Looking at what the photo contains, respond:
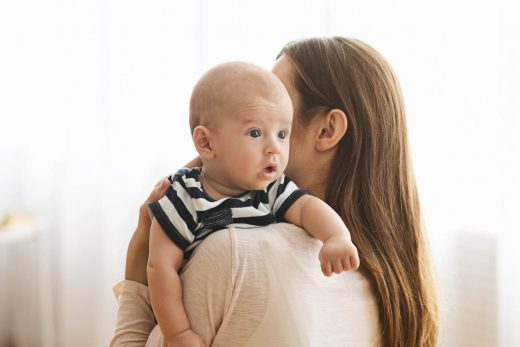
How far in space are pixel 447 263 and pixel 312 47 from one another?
119 centimetres

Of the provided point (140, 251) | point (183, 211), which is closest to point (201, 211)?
point (183, 211)

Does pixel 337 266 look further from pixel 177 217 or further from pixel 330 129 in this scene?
pixel 330 129

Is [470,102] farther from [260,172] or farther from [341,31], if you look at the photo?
[260,172]

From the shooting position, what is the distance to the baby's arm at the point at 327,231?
951mm

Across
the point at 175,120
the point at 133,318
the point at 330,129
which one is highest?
the point at 330,129

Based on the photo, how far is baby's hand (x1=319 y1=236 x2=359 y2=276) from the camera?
0.95m

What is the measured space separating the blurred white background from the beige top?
117 centimetres

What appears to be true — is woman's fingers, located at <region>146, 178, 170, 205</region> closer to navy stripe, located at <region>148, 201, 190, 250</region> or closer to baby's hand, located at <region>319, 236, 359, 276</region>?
navy stripe, located at <region>148, 201, 190, 250</region>

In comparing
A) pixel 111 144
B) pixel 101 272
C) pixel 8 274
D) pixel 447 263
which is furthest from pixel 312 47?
pixel 8 274

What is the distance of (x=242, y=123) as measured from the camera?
104 cm

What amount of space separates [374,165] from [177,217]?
0.42 meters

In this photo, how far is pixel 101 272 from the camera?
2928mm

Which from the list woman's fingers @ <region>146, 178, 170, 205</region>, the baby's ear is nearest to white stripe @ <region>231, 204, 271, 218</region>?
the baby's ear

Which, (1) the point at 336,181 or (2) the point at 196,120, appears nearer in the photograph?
(2) the point at 196,120
